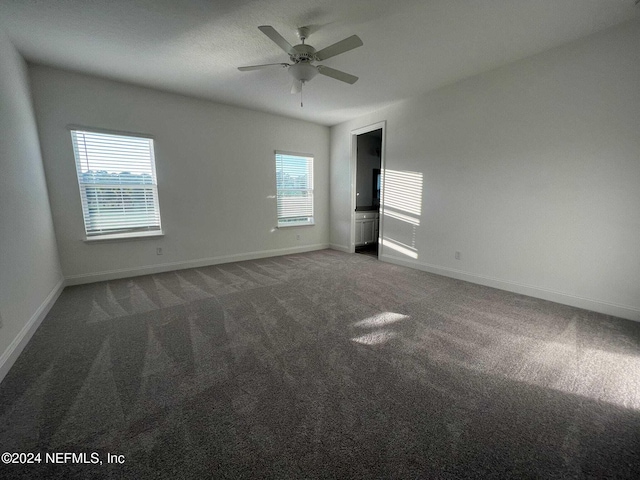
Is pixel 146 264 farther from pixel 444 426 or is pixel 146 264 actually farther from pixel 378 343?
pixel 444 426

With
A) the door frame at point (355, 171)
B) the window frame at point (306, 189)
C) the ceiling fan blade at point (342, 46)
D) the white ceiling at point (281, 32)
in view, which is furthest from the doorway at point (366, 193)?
the ceiling fan blade at point (342, 46)

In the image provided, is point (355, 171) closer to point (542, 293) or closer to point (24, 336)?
point (542, 293)

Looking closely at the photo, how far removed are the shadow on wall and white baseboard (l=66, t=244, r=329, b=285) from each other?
6.51ft

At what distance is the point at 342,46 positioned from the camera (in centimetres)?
218

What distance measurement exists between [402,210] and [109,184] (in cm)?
453

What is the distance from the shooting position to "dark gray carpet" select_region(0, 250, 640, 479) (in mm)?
1137

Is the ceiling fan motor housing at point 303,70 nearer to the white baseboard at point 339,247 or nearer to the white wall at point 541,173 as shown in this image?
the white wall at point 541,173

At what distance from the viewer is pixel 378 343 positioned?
2049 mm

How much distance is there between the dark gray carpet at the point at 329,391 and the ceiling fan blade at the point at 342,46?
2476mm

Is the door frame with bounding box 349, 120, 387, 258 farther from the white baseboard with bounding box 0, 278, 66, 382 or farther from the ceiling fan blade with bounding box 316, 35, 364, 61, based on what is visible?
the white baseboard with bounding box 0, 278, 66, 382

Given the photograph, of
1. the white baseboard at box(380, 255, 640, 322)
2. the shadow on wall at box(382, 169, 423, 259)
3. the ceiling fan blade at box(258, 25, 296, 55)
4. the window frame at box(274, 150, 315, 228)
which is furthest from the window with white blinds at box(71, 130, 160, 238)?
the white baseboard at box(380, 255, 640, 322)

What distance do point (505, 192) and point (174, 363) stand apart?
13.1ft

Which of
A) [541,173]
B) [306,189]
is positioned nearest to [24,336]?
[306,189]

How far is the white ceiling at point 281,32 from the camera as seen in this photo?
6.81ft
